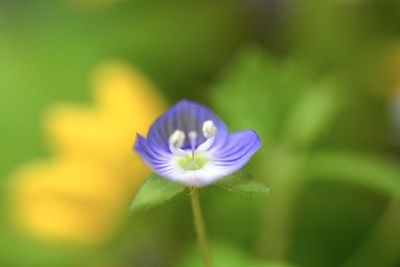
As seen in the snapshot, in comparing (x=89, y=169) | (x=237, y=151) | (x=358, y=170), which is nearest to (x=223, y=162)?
(x=237, y=151)

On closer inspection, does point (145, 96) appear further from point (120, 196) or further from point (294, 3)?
point (294, 3)

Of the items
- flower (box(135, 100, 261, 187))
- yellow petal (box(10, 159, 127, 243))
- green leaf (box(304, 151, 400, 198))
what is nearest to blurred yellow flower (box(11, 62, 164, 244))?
yellow petal (box(10, 159, 127, 243))

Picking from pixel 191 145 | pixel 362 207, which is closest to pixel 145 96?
pixel 362 207

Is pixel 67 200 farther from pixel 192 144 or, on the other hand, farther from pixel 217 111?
pixel 192 144

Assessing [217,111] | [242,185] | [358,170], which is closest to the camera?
[242,185]

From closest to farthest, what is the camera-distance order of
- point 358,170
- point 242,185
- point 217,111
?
point 242,185, point 358,170, point 217,111

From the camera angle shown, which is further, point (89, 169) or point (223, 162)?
point (89, 169)

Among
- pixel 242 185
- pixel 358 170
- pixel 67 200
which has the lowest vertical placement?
pixel 242 185

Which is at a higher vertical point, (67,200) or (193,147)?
(67,200)

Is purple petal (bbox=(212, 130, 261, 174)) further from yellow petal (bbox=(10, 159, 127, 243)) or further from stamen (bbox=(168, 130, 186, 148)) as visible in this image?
yellow petal (bbox=(10, 159, 127, 243))
